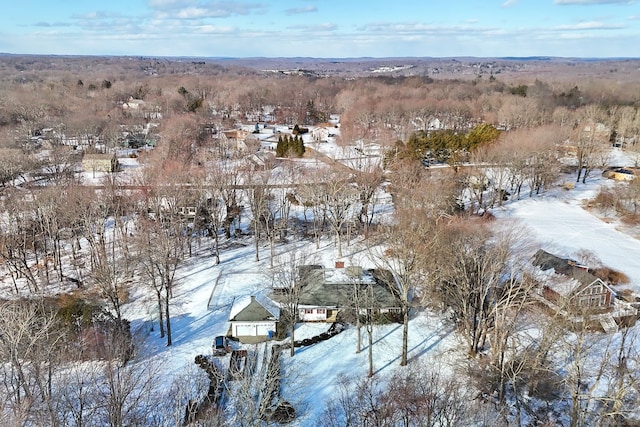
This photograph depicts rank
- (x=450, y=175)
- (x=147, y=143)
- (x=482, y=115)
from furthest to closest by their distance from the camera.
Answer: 1. (x=482, y=115)
2. (x=147, y=143)
3. (x=450, y=175)

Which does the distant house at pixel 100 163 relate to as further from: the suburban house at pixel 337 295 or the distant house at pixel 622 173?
the distant house at pixel 622 173

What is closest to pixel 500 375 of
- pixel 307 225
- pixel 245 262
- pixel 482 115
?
pixel 245 262

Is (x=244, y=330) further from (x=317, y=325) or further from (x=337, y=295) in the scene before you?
(x=337, y=295)

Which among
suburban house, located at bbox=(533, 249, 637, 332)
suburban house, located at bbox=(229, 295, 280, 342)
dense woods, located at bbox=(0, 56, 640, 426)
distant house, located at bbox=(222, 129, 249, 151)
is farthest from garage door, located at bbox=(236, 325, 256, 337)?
distant house, located at bbox=(222, 129, 249, 151)

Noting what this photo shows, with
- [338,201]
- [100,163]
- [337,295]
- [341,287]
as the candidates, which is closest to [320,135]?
[100,163]

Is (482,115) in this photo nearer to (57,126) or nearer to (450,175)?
(450,175)

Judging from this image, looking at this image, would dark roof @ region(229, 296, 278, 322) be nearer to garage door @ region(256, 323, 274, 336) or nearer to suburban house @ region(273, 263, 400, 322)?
garage door @ region(256, 323, 274, 336)

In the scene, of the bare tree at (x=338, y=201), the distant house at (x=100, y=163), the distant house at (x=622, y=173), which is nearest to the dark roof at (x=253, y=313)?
the bare tree at (x=338, y=201)
